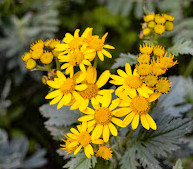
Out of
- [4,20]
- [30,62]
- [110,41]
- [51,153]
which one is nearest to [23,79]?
[4,20]

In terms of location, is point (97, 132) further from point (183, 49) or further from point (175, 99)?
point (175, 99)

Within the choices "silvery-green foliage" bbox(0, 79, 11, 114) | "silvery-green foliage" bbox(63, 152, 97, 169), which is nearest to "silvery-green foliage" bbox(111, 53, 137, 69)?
"silvery-green foliage" bbox(63, 152, 97, 169)

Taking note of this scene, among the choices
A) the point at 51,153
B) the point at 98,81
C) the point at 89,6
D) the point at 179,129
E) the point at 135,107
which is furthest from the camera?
the point at 89,6

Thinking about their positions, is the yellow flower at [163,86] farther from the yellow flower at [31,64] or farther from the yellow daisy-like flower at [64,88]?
the yellow flower at [31,64]

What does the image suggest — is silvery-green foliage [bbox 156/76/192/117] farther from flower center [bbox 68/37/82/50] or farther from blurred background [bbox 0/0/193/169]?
flower center [bbox 68/37/82/50]

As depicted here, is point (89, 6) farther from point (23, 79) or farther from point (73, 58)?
point (73, 58)

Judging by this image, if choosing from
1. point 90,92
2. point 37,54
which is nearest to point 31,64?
point 37,54
